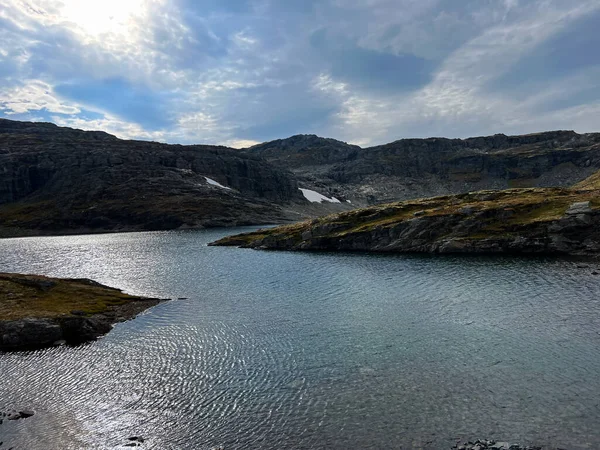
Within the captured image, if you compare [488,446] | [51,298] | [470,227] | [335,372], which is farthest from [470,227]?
[51,298]

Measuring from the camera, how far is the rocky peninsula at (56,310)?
51250 mm

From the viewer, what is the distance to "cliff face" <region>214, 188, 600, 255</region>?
106m

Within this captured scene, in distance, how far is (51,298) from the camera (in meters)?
65.9

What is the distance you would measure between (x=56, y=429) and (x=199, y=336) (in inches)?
847

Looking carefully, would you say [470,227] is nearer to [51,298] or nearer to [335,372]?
[335,372]

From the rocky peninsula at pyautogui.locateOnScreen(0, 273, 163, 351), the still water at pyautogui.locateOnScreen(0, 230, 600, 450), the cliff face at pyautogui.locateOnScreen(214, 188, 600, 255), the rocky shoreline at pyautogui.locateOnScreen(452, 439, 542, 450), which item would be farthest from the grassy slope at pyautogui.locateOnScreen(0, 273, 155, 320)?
the cliff face at pyautogui.locateOnScreen(214, 188, 600, 255)

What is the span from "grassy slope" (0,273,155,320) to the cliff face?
82040 millimetres

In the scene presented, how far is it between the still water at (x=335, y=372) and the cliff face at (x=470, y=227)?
112 ft

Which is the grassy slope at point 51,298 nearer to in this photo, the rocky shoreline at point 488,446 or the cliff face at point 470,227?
the rocky shoreline at point 488,446

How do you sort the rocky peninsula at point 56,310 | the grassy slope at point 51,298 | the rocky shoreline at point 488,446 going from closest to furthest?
the rocky shoreline at point 488,446 → the rocky peninsula at point 56,310 → the grassy slope at point 51,298

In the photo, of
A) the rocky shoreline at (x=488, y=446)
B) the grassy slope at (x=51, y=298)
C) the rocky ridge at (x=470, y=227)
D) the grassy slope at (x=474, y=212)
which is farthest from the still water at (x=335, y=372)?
the grassy slope at (x=474, y=212)

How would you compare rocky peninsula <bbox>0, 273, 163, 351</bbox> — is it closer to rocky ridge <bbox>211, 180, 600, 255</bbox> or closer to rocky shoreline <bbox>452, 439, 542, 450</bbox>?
rocky shoreline <bbox>452, 439, 542, 450</bbox>

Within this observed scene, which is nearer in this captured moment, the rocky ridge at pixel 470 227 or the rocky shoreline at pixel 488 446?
the rocky shoreline at pixel 488 446

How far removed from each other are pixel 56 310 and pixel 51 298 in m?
8.77
